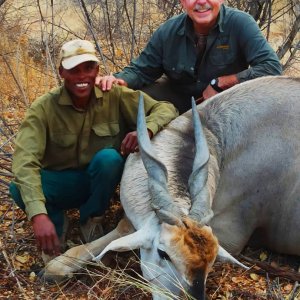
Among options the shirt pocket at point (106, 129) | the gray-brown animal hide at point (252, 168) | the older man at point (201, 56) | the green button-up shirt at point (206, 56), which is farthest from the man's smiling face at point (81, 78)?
the green button-up shirt at point (206, 56)

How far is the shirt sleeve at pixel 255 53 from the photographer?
507 cm

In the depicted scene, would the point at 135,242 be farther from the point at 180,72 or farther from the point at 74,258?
the point at 180,72

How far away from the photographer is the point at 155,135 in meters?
4.37

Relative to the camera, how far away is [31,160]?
4051mm

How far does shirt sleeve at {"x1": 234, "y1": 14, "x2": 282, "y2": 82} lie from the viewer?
5.07 m

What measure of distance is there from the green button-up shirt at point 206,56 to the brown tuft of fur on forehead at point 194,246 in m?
2.10

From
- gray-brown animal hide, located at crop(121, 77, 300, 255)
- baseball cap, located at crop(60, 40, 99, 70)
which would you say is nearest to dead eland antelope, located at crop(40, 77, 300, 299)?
gray-brown animal hide, located at crop(121, 77, 300, 255)

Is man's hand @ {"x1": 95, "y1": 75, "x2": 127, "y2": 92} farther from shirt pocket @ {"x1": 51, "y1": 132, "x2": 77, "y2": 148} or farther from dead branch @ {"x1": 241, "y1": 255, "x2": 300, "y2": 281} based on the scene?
dead branch @ {"x1": 241, "y1": 255, "x2": 300, "y2": 281}

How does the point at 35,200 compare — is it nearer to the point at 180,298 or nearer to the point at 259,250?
the point at 180,298

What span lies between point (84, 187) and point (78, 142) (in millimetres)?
344

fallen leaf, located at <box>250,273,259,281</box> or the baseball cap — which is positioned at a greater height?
the baseball cap

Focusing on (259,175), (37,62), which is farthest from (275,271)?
(37,62)

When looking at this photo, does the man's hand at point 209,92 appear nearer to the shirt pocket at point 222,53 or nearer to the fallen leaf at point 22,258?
the shirt pocket at point 222,53

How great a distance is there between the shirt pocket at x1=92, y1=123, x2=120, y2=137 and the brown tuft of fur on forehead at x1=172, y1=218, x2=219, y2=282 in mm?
1369
